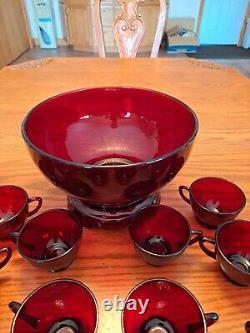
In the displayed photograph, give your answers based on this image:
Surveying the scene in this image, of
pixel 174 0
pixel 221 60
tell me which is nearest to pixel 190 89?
pixel 221 60

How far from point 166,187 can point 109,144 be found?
0.16 meters

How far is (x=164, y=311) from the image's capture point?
0.37 m

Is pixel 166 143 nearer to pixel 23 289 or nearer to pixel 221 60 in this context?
pixel 23 289

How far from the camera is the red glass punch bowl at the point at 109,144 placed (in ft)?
1.28

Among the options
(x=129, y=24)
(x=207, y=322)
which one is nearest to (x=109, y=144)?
(x=207, y=322)

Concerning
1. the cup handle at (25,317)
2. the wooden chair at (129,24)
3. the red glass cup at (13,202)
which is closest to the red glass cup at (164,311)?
the cup handle at (25,317)

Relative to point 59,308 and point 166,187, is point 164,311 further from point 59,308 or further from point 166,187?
point 166,187

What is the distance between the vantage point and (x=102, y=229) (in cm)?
49

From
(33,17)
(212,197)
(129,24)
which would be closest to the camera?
(212,197)

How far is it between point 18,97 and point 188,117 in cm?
61

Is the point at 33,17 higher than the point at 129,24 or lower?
lower

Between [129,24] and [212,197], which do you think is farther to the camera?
[129,24]

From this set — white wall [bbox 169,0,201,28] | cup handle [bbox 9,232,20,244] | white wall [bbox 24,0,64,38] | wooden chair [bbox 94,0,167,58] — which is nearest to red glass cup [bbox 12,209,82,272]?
cup handle [bbox 9,232,20,244]

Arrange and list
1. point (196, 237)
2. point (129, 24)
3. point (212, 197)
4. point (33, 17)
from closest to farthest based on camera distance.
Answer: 1. point (196, 237)
2. point (212, 197)
3. point (129, 24)
4. point (33, 17)
